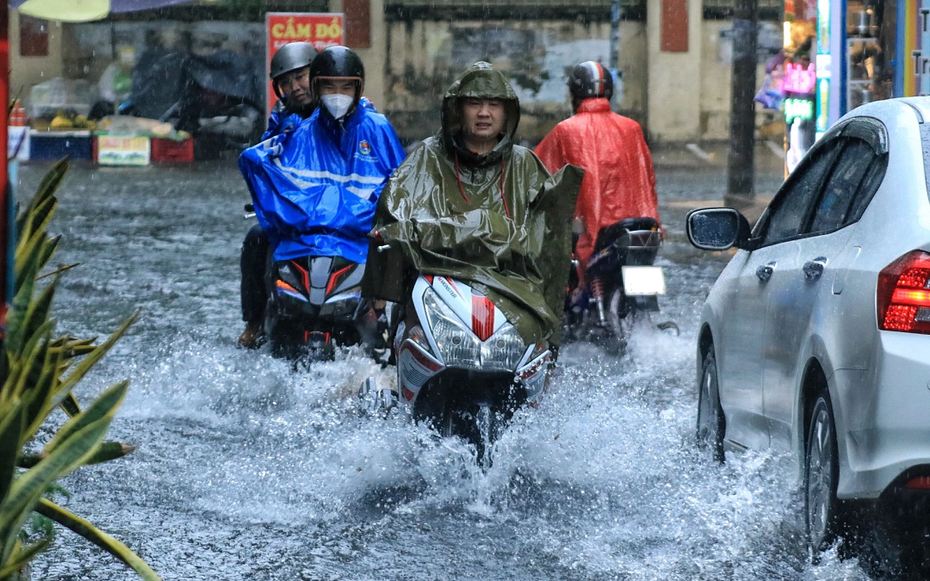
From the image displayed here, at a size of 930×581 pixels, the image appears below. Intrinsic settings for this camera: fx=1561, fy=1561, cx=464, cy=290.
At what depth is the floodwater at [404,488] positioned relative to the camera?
512cm

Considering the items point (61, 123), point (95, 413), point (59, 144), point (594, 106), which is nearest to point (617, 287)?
point (594, 106)

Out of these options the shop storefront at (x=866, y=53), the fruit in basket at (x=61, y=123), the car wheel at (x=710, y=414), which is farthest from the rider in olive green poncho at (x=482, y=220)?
the fruit in basket at (x=61, y=123)

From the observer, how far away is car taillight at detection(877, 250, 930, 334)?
412 centimetres

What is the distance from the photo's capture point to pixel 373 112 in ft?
26.9

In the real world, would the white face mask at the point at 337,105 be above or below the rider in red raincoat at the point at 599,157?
above

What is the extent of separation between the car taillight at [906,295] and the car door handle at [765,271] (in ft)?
4.23

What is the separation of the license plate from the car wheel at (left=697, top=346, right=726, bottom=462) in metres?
2.44

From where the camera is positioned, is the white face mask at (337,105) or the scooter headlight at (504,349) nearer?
the scooter headlight at (504,349)

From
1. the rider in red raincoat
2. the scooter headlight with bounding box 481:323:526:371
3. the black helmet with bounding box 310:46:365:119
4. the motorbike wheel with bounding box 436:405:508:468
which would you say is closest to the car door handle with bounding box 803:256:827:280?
the scooter headlight with bounding box 481:323:526:371

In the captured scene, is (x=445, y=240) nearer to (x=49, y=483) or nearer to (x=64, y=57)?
(x=49, y=483)

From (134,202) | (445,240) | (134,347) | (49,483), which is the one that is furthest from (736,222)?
(134,202)

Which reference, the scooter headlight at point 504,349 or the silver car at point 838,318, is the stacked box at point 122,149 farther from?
the scooter headlight at point 504,349

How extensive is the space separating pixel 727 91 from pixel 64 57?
1507cm

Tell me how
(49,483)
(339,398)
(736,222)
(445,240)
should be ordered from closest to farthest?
(49,483) < (736,222) < (445,240) < (339,398)
